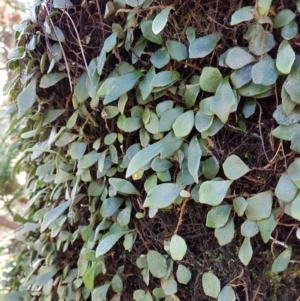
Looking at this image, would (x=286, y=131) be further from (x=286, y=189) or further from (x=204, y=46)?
(x=204, y=46)

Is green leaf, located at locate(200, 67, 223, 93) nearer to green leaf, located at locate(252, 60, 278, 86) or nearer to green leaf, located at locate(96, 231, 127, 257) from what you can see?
green leaf, located at locate(252, 60, 278, 86)

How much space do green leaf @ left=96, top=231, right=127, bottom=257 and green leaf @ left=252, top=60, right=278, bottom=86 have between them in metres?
0.41

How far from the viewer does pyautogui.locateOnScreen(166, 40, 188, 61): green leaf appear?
620 millimetres

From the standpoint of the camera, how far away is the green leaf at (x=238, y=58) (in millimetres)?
545

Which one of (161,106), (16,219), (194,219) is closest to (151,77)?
(161,106)

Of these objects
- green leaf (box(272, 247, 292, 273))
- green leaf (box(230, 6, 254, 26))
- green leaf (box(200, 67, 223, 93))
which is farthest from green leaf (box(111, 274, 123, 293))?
green leaf (box(230, 6, 254, 26))

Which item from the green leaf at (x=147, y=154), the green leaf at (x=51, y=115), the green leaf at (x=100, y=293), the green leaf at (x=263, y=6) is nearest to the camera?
the green leaf at (x=263, y=6)

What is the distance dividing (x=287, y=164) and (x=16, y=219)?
0.84 meters

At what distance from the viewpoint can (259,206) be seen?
54 cm

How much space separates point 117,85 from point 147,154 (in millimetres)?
157

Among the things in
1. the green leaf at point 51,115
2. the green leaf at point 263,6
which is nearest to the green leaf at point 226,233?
the green leaf at point 263,6

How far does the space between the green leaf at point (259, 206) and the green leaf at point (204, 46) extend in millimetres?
263

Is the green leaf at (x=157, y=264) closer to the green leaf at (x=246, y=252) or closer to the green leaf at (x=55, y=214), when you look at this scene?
the green leaf at (x=246, y=252)

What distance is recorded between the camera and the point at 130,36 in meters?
0.67
